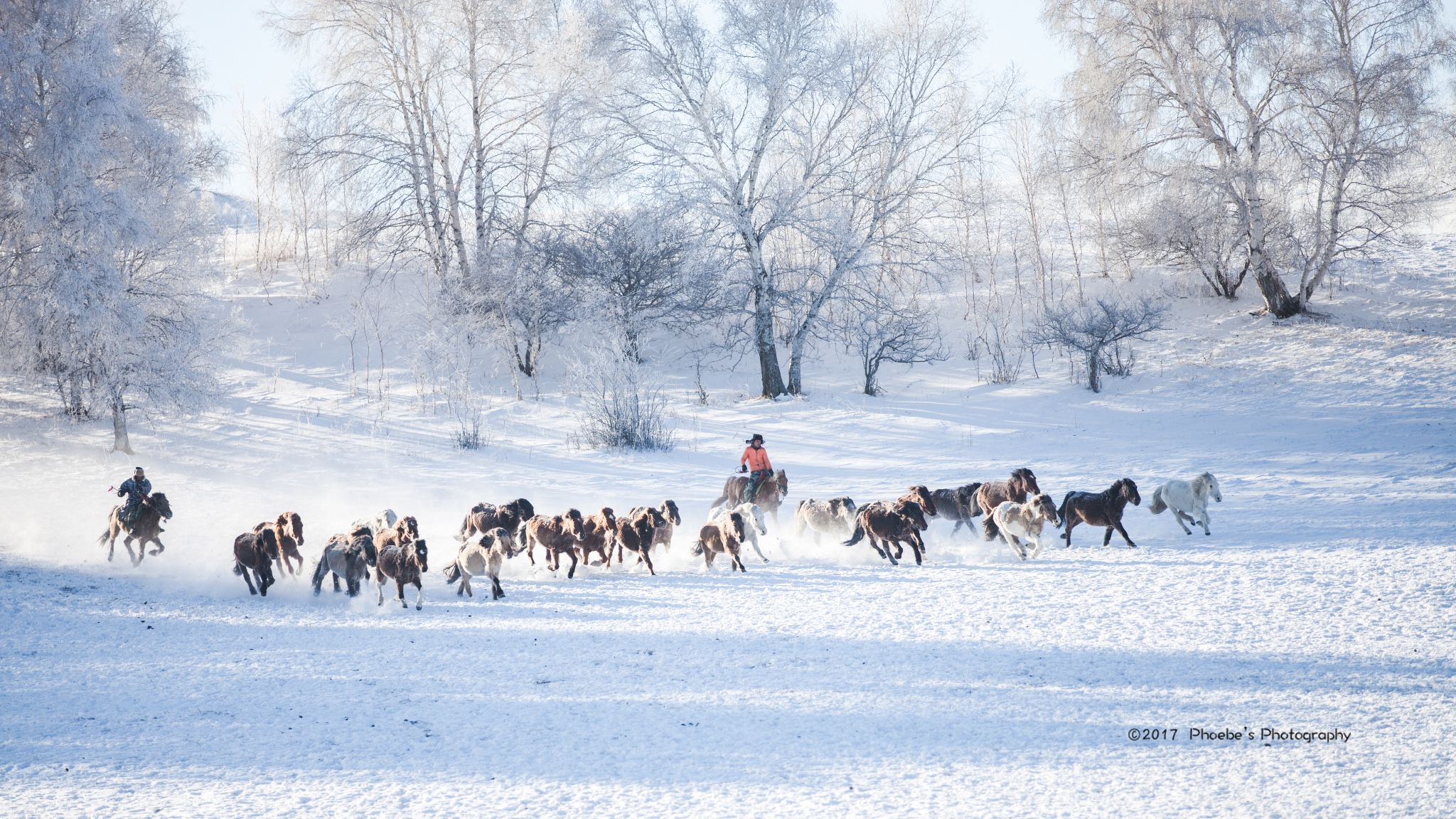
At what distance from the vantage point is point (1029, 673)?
20.1ft

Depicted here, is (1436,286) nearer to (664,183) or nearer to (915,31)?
(915,31)

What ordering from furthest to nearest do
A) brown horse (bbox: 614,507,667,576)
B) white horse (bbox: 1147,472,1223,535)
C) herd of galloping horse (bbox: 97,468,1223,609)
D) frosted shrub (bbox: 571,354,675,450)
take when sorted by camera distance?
frosted shrub (bbox: 571,354,675,450) < white horse (bbox: 1147,472,1223,535) < brown horse (bbox: 614,507,667,576) < herd of galloping horse (bbox: 97,468,1223,609)

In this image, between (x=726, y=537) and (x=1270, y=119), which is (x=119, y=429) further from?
(x=1270, y=119)

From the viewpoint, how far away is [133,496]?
1174 cm

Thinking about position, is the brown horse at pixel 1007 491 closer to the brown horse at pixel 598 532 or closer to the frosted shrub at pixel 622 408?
the brown horse at pixel 598 532

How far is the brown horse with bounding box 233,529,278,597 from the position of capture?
970 centimetres

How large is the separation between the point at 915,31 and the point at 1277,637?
2458 centimetres

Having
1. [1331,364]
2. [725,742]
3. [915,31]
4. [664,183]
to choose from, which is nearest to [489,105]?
[664,183]

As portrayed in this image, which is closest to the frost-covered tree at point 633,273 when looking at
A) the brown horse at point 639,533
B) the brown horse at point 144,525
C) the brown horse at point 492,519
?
the brown horse at point 492,519

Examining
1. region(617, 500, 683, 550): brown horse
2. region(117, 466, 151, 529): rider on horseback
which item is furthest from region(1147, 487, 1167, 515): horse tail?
region(117, 466, 151, 529): rider on horseback

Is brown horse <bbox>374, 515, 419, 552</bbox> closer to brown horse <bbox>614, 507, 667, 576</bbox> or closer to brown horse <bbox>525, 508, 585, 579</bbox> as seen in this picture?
brown horse <bbox>525, 508, 585, 579</bbox>

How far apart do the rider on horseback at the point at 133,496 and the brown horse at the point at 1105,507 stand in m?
12.6

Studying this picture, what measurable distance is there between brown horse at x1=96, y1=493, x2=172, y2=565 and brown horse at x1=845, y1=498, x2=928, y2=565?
32.0ft

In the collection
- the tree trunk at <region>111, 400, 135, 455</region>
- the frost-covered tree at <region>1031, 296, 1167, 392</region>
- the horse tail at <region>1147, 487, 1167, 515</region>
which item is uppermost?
the frost-covered tree at <region>1031, 296, 1167, 392</region>
